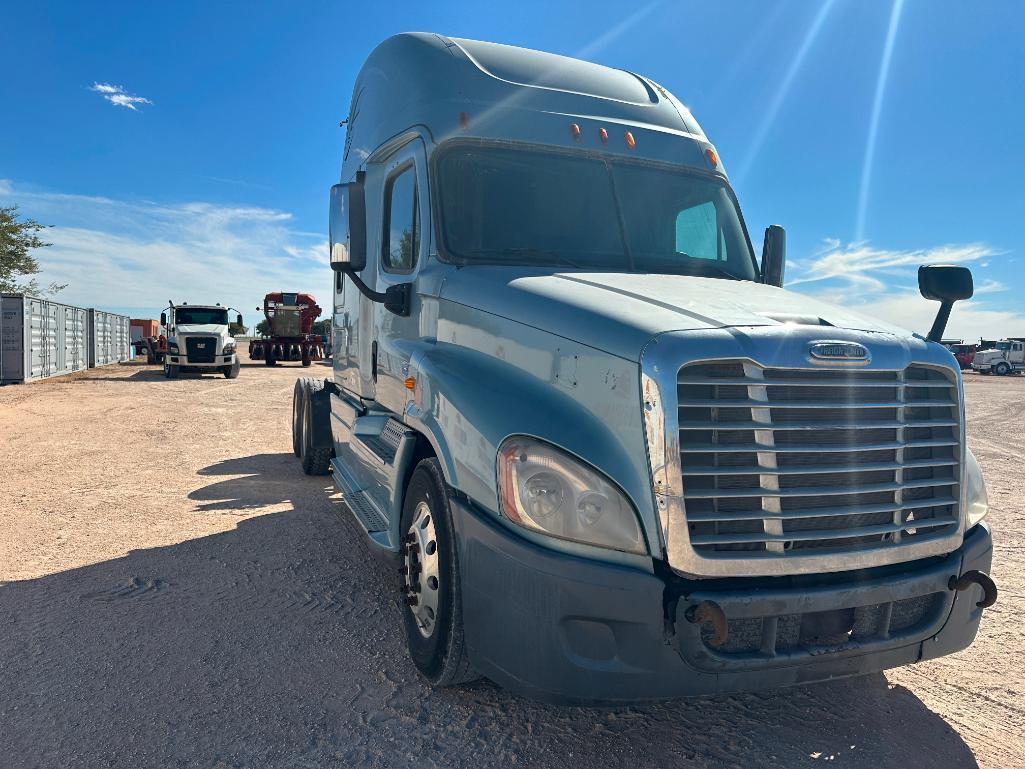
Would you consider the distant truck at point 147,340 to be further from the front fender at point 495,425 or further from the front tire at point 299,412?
the front fender at point 495,425

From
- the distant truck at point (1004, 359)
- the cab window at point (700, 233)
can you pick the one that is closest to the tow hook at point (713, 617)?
the cab window at point (700, 233)

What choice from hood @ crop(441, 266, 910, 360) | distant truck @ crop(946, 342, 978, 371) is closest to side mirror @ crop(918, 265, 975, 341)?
hood @ crop(441, 266, 910, 360)

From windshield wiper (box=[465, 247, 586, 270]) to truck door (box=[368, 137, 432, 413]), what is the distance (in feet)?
1.16

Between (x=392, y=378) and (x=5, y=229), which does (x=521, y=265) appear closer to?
(x=392, y=378)

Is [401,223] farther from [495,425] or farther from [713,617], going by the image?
[713,617]

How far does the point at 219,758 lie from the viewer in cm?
266

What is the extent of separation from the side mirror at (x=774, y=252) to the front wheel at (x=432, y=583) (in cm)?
270

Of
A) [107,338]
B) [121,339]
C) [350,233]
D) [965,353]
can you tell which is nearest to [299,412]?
[350,233]

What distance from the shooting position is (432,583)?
126 inches

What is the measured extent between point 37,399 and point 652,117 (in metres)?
16.1

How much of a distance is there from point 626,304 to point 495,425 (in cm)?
70

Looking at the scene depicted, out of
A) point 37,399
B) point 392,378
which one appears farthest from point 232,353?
point 392,378

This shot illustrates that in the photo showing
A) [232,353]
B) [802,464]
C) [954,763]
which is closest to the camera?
[802,464]

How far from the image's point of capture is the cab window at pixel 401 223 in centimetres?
402
